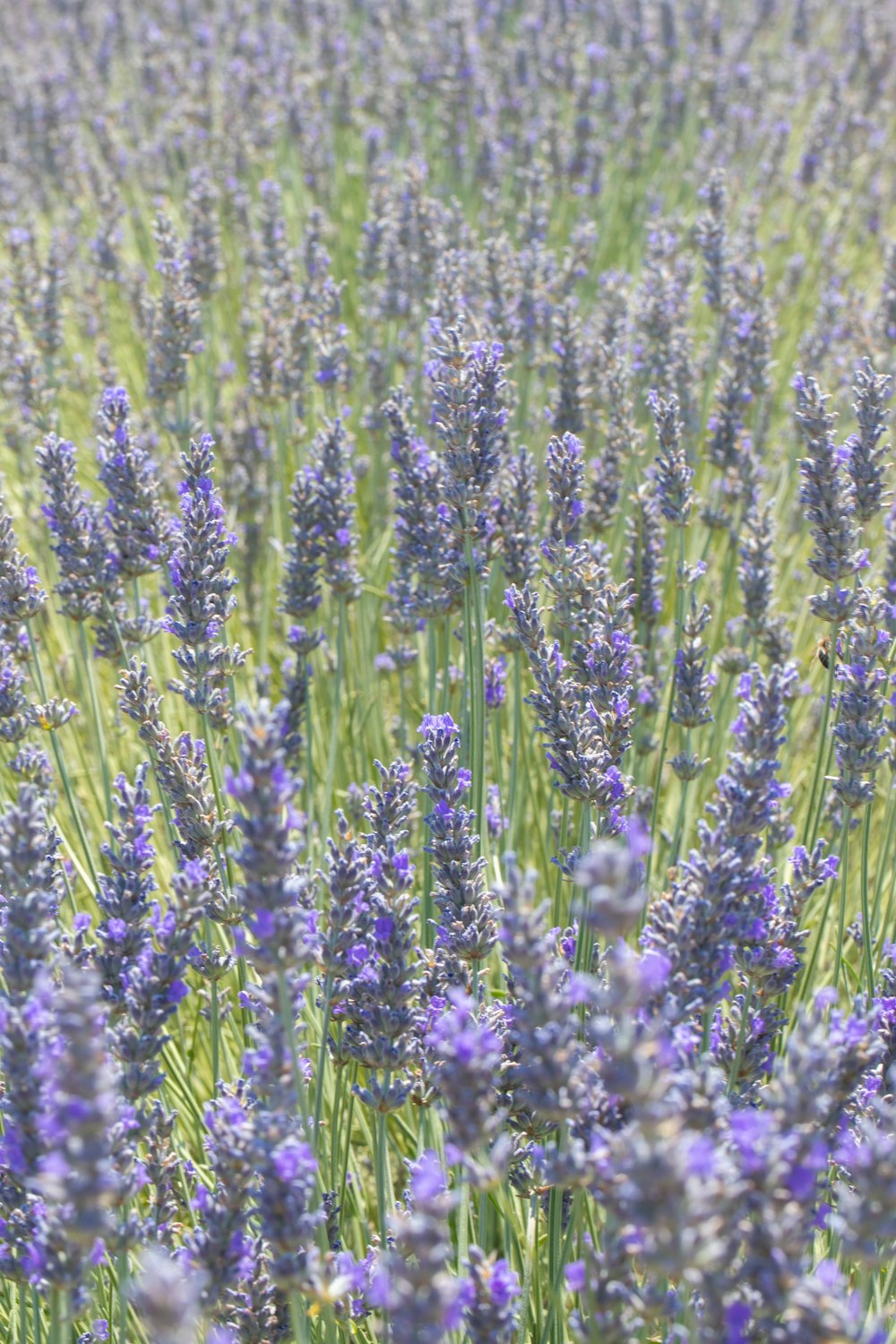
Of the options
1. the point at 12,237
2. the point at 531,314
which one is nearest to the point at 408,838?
the point at 531,314

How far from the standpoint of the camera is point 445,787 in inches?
84.7

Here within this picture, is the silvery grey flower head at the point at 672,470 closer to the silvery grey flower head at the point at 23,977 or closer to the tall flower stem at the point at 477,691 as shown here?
the tall flower stem at the point at 477,691

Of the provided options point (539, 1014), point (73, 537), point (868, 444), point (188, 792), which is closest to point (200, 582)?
point (188, 792)

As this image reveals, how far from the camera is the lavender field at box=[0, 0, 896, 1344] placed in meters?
1.48

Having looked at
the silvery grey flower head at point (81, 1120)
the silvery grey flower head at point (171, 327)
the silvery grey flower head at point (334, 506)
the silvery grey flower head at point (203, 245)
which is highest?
the silvery grey flower head at point (203, 245)

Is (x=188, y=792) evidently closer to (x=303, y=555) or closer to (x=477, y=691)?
(x=477, y=691)

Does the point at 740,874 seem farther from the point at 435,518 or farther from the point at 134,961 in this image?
the point at 435,518

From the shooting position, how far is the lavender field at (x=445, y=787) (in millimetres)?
1480

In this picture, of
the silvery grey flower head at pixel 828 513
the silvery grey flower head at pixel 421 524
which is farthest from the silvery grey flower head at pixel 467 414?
the silvery grey flower head at pixel 828 513

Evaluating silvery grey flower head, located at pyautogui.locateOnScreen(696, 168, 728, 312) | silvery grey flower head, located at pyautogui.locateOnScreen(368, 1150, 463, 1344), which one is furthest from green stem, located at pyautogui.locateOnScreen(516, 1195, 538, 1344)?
silvery grey flower head, located at pyautogui.locateOnScreen(696, 168, 728, 312)

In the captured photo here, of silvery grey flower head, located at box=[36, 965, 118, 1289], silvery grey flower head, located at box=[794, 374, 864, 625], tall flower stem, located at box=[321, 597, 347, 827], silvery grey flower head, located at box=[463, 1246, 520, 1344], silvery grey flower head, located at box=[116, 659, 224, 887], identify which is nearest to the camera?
silvery grey flower head, located at box=[36, 965, 118, 1289]

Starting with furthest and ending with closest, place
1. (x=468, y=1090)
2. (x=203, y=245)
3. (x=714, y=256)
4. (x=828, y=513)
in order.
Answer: (x=203, y=245)
(x=714, y=256)
(x=828, y=513)
(x=468, y=1090)

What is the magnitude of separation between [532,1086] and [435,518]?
1.52m

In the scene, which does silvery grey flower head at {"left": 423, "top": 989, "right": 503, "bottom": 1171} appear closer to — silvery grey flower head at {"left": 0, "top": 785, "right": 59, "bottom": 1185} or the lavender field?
the lavender field
